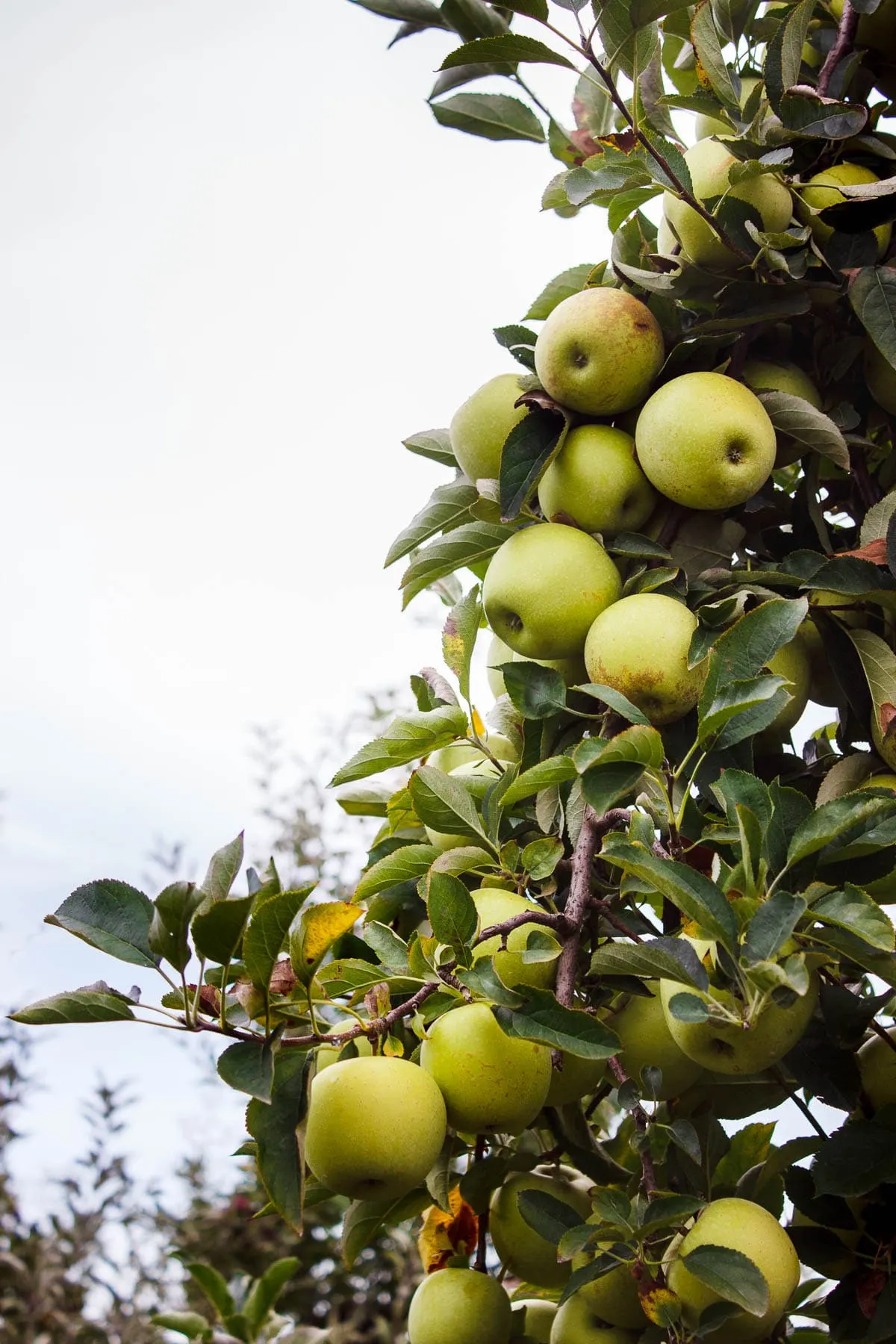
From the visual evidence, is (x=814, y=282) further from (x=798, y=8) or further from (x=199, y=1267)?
(x=199, y=1267)

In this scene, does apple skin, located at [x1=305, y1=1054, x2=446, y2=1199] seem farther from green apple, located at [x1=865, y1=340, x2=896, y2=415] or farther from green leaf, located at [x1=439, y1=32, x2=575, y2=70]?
green leaf, located at [x1=439, y1=32, x2=575, y2=70]

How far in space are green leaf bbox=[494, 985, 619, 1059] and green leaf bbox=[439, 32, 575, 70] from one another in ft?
3.33

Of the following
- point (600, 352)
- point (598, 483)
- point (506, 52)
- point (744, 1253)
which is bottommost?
point (744, 1253)

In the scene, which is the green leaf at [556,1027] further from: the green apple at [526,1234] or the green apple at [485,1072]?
the green apple at [526,1234]

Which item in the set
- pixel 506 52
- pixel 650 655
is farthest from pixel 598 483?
pixel 506 52

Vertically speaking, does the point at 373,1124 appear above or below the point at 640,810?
below

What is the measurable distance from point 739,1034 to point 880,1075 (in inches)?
10.7

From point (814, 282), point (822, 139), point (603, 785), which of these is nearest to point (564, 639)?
point (603, 785)

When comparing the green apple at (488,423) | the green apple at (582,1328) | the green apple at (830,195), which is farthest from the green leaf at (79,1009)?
the green apple at (830,195)

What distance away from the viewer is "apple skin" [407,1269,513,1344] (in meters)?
1.18

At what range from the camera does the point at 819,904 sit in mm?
856

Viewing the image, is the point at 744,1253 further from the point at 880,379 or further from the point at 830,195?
the point at 830,195

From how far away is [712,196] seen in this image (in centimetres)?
125

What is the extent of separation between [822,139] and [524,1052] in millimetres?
1066
